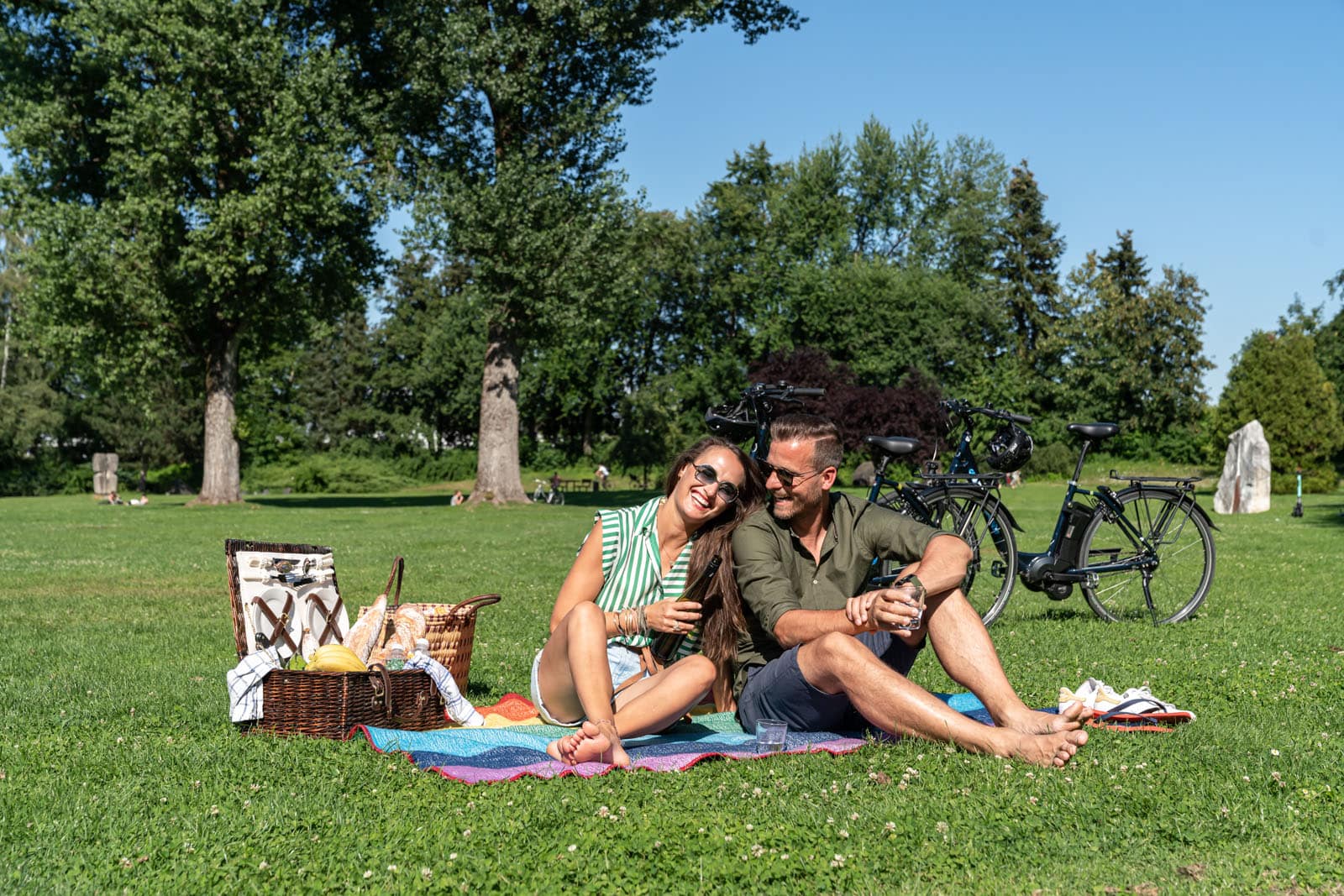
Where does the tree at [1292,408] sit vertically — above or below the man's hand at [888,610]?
above

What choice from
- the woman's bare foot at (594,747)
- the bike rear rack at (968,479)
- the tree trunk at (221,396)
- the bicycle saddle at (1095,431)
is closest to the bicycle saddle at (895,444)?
the bike rear rack at (968,479)

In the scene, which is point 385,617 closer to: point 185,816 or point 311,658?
point 311,658

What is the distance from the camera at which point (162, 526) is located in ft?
78.6

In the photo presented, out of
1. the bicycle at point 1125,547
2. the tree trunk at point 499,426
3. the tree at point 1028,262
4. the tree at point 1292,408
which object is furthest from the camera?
the tree at point 1028,262

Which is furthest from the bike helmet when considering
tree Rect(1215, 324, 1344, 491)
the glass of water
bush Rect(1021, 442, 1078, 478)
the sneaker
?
bush Rect(1021, 442, 1078, 478)

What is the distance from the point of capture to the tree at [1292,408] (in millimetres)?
41062

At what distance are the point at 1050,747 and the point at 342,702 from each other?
3.04m

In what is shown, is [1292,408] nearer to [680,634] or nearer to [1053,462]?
[1053,462]

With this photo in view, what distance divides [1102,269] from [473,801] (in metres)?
62.4

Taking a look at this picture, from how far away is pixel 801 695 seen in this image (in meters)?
5.25

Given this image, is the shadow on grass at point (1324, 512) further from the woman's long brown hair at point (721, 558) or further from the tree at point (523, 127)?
the woman's long brown hair at point (721, 558)

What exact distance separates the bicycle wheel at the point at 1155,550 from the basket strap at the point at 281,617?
5.90 m

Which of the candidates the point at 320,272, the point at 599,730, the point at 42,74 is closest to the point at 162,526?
the point at 320,272

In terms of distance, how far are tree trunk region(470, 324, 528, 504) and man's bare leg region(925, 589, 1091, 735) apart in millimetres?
26395
